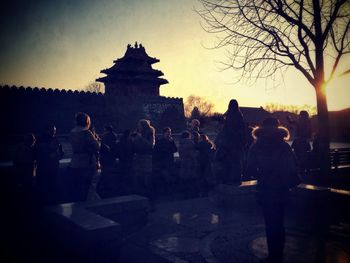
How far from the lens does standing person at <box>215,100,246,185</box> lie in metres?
7.13

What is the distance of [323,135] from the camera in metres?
7.63

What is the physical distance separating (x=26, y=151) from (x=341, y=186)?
944 cm

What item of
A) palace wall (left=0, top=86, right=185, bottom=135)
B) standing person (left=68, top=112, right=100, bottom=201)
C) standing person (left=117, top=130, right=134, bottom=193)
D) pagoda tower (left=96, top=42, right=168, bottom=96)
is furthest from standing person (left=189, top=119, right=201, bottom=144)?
pagoda tower (left=96, top=42, right=168, bottom=96)

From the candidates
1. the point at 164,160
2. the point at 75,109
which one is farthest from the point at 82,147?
the point at 75,109

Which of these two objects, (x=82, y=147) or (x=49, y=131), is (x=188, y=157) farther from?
(x=82, y=147)

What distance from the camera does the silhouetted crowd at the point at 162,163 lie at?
4.12m

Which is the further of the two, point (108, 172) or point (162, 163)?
point (162, 163)

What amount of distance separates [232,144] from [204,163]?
1799 mm

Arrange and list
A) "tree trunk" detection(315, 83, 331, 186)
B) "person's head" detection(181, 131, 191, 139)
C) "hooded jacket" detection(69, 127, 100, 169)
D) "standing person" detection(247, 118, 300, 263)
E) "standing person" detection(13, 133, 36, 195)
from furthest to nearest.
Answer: "person's head" detection(181, 131, 191, 139) < "tree trunk" detection(315, 83, 331, 186) < "standing person" detection(13, 133, 36, 195) < "hooded jacket" detection(69, 127, 100, 169) < "standing person" detection(247, 118, 300, 263)

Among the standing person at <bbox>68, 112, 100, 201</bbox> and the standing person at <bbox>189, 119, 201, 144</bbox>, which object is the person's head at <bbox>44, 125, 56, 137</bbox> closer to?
the standing person at <bbox>68, 112, 100, 201</bbox>

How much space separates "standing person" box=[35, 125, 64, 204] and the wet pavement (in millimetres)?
2380

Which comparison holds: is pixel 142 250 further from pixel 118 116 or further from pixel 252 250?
pixel 118 116

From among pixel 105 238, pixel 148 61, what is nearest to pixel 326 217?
pixel 105 238

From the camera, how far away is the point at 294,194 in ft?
20.9
